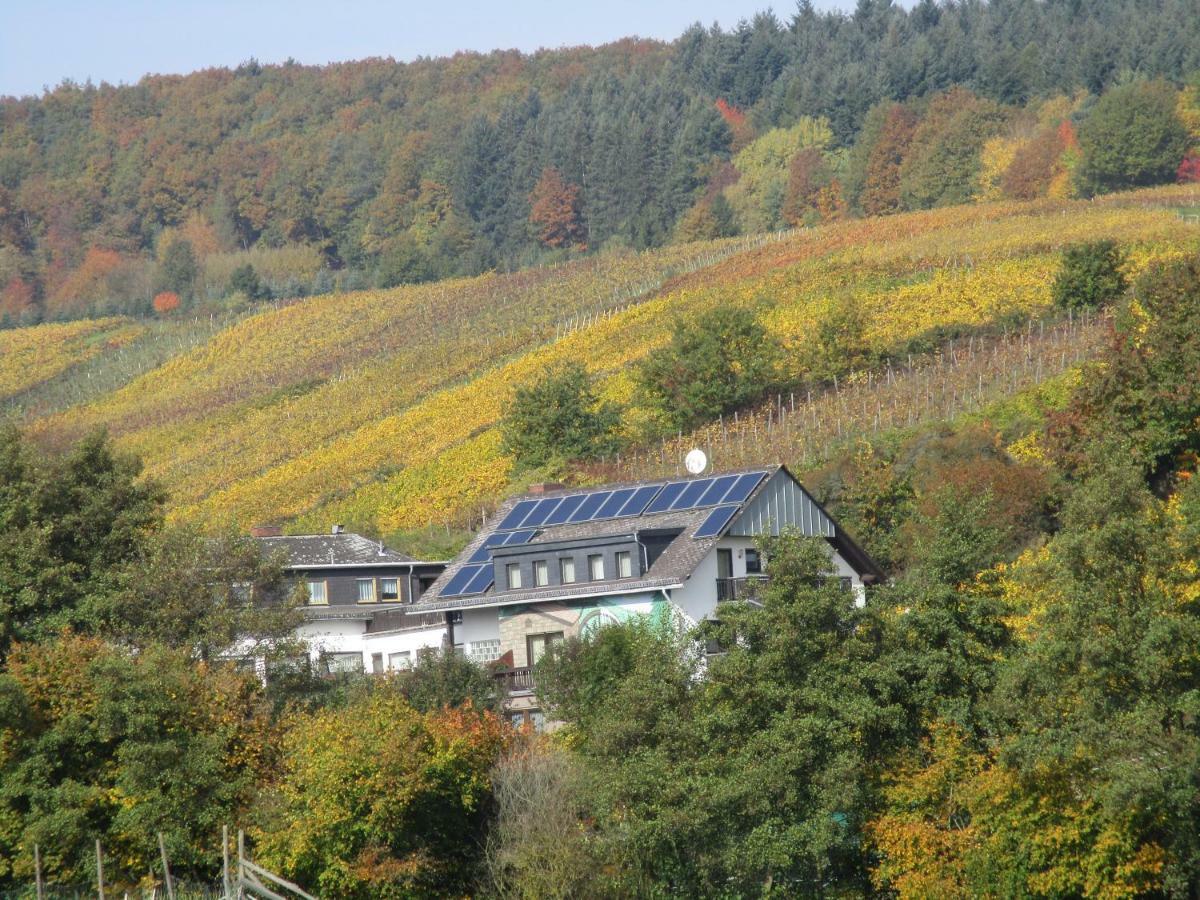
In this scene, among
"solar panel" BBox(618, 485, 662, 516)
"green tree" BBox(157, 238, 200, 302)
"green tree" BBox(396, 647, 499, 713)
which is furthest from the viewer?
"green tree" BBox(157, 238, 200, 302)

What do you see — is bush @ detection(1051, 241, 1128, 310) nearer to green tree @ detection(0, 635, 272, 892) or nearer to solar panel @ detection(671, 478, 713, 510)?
solar panel @ detection(671, 478, 713, 510)

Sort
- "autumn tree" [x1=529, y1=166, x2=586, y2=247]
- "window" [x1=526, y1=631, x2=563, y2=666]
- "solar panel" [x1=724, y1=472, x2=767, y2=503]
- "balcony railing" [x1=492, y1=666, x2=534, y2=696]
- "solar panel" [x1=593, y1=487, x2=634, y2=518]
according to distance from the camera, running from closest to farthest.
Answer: "balcony railing" [x1=492, y1=666, x2=534, y2=696] < "window" [x1=526, y1=631, x2=563, y2=666] < "solar panel" [x1=724, y1=472, x2=767, y2=503] < "solar panel" [x1=593, y1=487, x2=634, y2=518] < "autumn tree" [x1=529, y1=166, x2=586, y2=247]

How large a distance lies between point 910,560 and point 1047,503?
3.97 m

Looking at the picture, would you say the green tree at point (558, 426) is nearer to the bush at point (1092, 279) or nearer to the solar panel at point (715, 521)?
the bush at point (1092, 279)

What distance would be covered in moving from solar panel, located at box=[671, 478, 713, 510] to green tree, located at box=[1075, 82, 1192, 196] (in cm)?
8337

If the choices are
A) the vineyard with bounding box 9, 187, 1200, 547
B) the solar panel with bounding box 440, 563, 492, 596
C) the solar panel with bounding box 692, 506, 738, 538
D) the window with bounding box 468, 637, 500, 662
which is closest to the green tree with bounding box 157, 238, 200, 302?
the vineyard with bounding box 9, 187, 1200, 547

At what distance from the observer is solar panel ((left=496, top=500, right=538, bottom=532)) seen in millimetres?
46125

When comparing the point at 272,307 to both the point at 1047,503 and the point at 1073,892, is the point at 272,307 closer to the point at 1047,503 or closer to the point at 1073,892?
the point at 1047,503

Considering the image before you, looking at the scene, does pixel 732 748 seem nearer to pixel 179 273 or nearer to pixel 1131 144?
pixel 1131 144

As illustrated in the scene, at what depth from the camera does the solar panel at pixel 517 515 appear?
46125 millimetres

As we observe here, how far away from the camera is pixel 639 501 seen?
44594 mm

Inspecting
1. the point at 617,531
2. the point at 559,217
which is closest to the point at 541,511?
the point at 617,531

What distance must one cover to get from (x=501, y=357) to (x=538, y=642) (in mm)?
61431

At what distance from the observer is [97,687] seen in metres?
35.5
